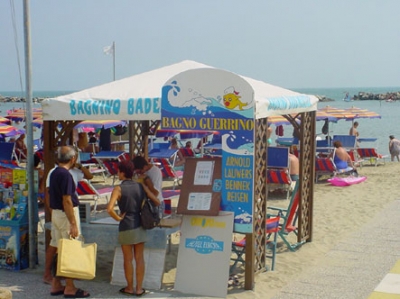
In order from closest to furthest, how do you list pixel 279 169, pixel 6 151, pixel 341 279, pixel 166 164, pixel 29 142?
pixel 341 279 → pixel 29 142 → pixel 279 169 → pixel 166 164 → pixel 6 151

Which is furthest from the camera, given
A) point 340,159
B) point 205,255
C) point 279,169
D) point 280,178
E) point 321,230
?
point 340,159

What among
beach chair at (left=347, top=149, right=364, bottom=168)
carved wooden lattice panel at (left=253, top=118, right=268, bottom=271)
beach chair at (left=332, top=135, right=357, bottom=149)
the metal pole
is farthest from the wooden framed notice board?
beach chair at (left=332, top=135, right=357, bottom=149)

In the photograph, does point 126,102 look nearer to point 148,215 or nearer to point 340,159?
point 148,215

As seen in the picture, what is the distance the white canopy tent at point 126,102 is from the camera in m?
6.54

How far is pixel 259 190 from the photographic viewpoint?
22.0 ft

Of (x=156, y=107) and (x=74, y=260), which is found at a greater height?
(x=156, y=107)

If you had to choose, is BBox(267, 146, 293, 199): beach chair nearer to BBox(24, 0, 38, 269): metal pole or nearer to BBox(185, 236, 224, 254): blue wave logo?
BBox(185, 236, 224, 254): blue wave logo

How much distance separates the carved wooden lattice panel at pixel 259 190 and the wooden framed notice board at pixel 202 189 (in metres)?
0.41

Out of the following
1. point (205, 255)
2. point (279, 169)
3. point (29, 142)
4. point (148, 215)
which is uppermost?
point (29, 142)

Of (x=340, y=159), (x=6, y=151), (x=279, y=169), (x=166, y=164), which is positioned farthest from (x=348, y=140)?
(x=6, y=151)

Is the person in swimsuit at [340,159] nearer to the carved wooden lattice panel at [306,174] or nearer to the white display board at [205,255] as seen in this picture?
the carved wooden lattice panel at [306,174]

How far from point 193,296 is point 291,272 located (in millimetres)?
1461

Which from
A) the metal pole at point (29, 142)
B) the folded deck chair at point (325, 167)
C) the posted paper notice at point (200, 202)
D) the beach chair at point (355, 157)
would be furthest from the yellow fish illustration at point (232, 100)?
the beach chair at point (355, 157)

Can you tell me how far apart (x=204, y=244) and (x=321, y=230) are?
3467 millimetres
